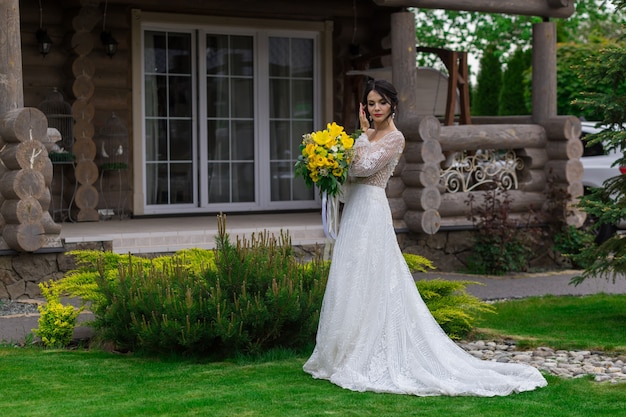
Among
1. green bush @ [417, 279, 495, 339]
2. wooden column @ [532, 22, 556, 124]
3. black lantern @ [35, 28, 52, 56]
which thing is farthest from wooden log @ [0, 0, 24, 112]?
wooden column @ [532, 22, 556, 124]

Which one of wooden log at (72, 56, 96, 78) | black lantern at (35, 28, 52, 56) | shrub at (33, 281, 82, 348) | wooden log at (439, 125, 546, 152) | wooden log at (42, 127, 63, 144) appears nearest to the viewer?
shrub at (33, 281, 82, 348)

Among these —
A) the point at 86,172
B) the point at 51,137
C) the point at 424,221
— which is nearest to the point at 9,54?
the point at 51,137

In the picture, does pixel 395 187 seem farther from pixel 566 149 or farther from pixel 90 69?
pixel 90 69

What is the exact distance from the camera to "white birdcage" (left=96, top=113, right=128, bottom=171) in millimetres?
13523

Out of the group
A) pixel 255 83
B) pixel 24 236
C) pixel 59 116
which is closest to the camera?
pixel 24 236

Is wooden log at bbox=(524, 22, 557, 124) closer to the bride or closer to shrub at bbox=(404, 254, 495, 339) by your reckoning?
shrub at bbox=(404, 254, 495, 339)

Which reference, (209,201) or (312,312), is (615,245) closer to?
(312,312)

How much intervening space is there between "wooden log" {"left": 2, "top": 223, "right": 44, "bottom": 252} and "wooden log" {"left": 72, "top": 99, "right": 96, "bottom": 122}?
11.0ft

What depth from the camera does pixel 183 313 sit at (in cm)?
727

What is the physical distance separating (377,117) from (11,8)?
492cm

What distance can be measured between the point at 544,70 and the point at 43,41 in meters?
6.15

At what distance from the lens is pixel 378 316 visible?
6566 millimetres

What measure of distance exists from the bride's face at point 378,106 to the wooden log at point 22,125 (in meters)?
4.41

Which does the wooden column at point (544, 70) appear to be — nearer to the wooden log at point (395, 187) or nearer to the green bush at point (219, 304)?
the wooden log at point (395, 187)
